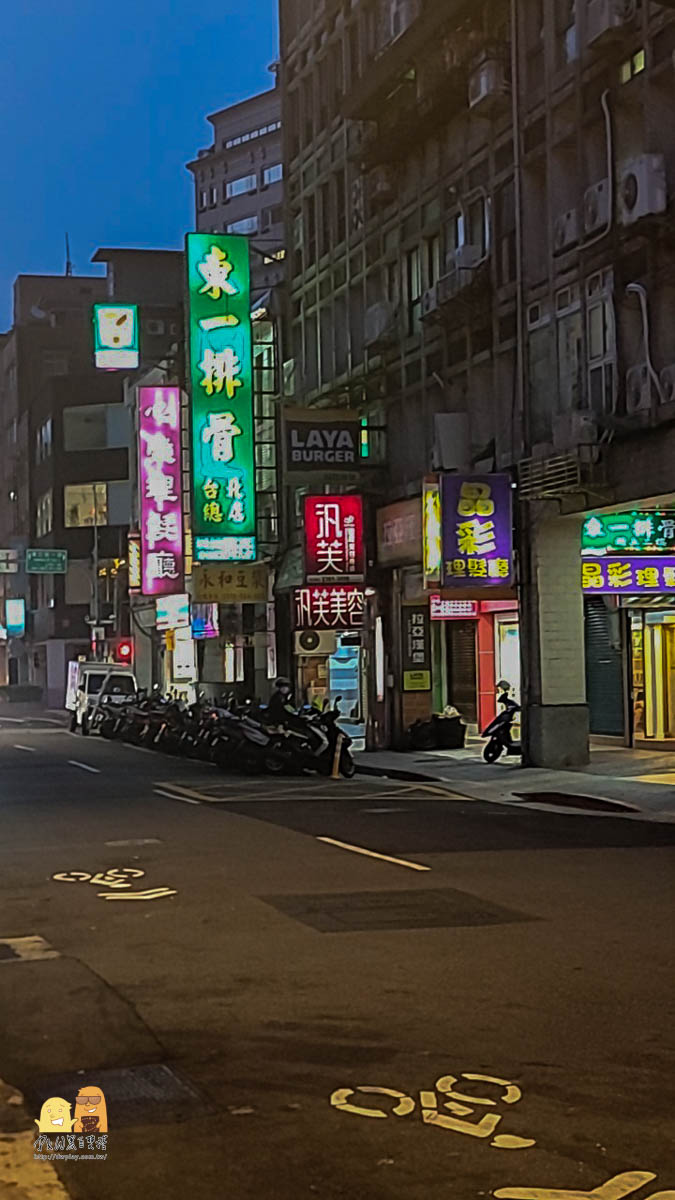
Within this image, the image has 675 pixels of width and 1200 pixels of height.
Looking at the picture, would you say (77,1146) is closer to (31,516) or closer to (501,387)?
(501,387)

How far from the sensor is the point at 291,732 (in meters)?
25.0

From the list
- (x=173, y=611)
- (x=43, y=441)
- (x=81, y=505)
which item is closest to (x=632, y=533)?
(x=173, y=611)

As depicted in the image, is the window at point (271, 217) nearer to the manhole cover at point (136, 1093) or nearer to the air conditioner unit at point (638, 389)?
the air conditioner unit at point (638, 389)

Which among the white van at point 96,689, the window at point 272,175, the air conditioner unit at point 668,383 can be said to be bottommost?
the white van at point 96,689

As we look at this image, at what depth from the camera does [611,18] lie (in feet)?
72.1

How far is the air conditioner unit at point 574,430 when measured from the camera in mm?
22094

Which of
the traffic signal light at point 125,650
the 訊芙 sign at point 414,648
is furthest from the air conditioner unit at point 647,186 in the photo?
the traffic signal light at point 125,650

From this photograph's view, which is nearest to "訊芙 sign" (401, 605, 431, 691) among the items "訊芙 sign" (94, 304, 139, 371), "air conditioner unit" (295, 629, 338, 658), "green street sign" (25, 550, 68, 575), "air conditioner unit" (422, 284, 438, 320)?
"air conditioner unit" (295, 629, 338, 658)

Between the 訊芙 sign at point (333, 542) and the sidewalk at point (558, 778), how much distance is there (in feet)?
13.1

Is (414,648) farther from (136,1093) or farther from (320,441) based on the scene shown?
(136,1093)

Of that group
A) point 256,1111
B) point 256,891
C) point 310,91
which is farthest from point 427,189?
point 256,1111

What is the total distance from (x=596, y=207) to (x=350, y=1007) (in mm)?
17295

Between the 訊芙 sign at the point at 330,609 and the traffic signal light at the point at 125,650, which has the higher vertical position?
the 訊芙 sign at the point at 330,609

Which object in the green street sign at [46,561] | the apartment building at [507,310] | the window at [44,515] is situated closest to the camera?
the apartment building at [507,310]
